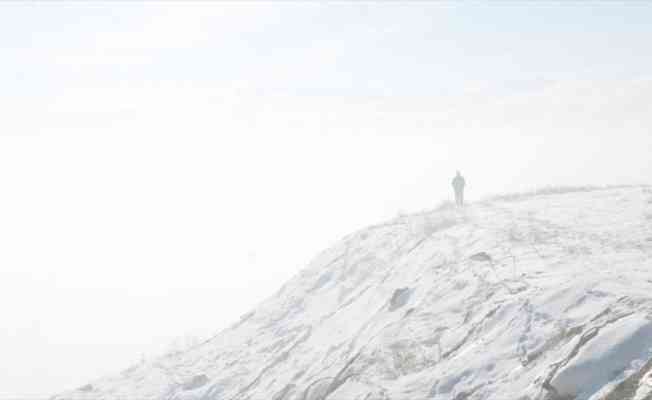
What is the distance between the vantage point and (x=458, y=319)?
1330 cm

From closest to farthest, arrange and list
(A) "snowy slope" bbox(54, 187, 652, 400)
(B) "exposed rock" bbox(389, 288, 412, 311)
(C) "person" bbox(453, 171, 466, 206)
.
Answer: (A) "snowy slope" bbox(54, 187, 652, 400)
(B) "exposed rock" bbox(389, 288, 412, 311)
(C) "person" bbox(453, 171, 466, 206)

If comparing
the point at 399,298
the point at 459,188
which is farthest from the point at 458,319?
the point at 459,188

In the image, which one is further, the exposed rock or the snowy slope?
the exposed rock

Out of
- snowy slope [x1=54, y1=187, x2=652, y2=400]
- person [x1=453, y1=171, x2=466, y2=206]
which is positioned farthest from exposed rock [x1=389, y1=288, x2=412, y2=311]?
person [x1=453, y1=171, x2=466, y2=206]

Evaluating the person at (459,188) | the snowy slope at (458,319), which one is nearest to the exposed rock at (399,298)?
the snowy slope at (458,319)

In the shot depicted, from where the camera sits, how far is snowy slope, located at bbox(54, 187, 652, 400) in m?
9.63

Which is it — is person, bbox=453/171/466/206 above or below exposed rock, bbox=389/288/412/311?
above

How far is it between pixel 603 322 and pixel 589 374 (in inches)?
53.1

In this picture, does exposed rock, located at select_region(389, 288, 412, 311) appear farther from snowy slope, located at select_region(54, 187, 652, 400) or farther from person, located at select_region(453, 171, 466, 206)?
person, located at select_region(453, 171, 466, 206)

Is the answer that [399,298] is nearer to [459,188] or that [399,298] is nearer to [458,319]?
[458,319]

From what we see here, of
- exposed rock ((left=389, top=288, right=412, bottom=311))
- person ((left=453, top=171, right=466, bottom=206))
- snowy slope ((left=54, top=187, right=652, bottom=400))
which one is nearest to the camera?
snowy slope ((left=54, top=187, right=652, bottom=400))

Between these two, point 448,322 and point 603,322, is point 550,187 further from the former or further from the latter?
point 603,322

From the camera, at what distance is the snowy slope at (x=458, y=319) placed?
9.63m

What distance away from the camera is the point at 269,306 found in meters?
26.2
